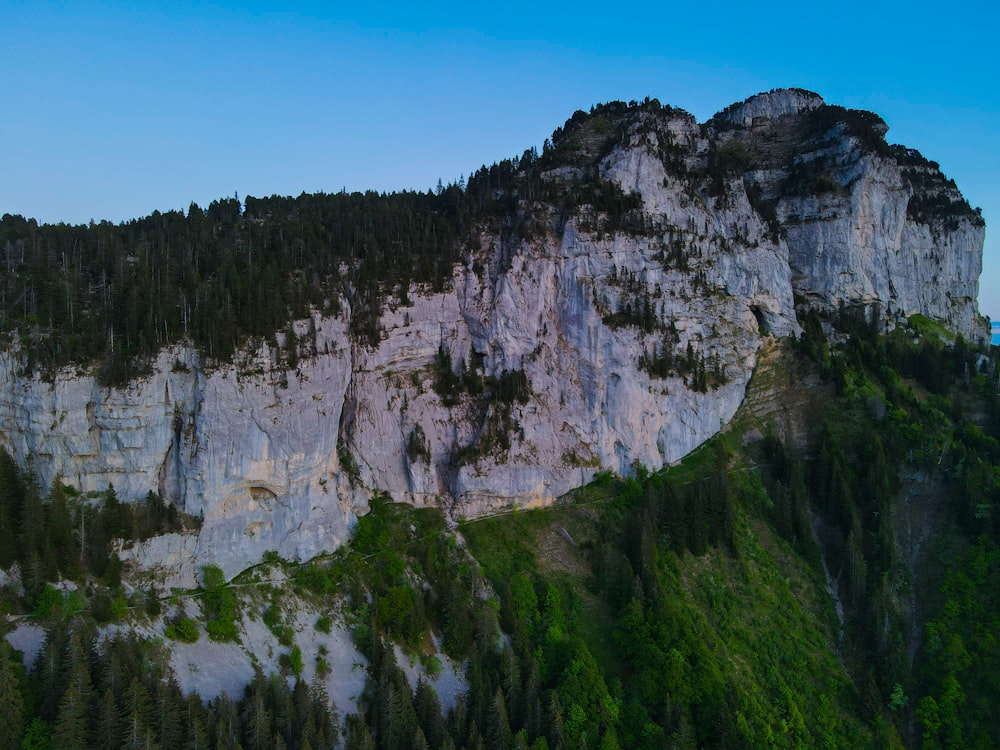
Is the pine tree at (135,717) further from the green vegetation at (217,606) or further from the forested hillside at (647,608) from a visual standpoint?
the green vegetation at (217,606)

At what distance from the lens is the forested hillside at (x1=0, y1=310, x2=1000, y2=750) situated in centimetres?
4147

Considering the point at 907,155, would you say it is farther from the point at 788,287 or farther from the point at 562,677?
the point at 562,677

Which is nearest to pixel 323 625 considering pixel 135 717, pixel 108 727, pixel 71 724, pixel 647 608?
pixel 135 717

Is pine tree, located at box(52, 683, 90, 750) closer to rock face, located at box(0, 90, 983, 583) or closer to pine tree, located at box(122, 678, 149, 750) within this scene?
pine tree, located at box(122, 678, 149, 750)

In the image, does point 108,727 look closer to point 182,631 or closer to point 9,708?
point 9,708

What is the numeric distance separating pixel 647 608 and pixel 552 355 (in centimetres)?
2693

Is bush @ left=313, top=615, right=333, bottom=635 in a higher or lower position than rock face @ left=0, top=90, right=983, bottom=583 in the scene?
lower

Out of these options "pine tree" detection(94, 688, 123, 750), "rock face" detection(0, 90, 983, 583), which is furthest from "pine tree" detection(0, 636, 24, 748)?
Answer: "rock face" detection(0, 90, 983, 583)

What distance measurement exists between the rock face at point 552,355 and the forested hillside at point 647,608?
2990 millimetres

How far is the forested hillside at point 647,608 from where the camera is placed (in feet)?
136

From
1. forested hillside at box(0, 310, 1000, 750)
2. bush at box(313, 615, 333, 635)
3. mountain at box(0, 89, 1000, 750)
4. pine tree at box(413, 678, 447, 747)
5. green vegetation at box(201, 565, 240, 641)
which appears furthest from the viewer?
bush at box(313, 615, 333, 635)

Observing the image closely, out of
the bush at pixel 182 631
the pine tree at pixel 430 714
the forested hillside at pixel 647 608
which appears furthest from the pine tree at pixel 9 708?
the pine tree at pixel 430 714

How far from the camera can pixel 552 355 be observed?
6906 centimetres

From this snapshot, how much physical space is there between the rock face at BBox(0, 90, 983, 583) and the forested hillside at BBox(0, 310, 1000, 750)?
2990mm
